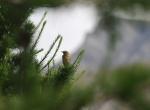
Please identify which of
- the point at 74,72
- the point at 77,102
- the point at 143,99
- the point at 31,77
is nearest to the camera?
the point at 143,99

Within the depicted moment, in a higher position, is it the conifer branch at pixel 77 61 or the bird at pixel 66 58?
the conifer branch at pixel 77 61

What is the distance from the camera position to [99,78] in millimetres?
1476

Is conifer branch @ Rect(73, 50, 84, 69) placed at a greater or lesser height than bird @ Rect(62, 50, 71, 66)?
greater

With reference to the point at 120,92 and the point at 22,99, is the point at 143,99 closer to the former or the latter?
the point at 120,92

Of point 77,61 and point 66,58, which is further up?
point 77,61

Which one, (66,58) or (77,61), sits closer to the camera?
(66,58)

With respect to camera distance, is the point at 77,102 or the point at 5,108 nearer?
the point at 77,102

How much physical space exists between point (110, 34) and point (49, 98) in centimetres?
27

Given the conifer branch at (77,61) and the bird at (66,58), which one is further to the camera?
the conifer branch at (77,61)

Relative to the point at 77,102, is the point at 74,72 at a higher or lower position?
higher

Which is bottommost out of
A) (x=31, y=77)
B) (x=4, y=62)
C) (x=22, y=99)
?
(x=22, y=99)

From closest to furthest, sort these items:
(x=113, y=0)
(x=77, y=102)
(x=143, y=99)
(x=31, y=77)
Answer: (x=143, y=99)
(x=77, y=102)
(x=113, y=0)
(x=31, y=77)

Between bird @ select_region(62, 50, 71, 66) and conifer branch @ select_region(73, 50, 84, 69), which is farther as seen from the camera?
conifer branch @ select_region(73, 50, 84, 69)

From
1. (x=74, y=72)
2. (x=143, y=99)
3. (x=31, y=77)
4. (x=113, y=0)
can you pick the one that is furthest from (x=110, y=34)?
(x=74, y=72)
